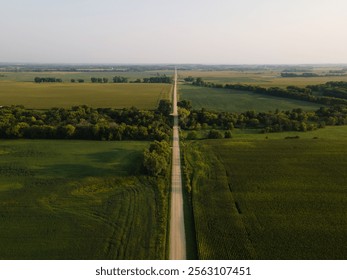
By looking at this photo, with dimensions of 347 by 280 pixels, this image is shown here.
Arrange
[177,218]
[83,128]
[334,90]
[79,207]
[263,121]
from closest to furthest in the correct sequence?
[177,218] → [79,207] → [83,128] → [263,121] → [334,90]

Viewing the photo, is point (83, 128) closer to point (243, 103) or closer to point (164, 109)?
point (164, 109)

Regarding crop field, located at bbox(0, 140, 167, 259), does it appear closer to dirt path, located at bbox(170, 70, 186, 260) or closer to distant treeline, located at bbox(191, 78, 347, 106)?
dirt path, located at bbox(170, 70, 186, 260)

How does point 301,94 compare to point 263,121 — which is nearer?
point 263,121

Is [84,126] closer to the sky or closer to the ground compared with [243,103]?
closer to the ground

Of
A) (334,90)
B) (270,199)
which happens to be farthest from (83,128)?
(334,90)

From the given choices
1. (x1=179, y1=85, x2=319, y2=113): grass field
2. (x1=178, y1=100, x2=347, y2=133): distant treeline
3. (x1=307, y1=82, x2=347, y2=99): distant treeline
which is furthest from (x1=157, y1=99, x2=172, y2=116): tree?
(x1=307, y1=82, x2=347, y2=99): distant treeline

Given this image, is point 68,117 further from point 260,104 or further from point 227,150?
point 260,104
